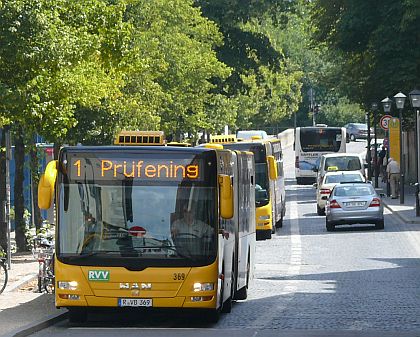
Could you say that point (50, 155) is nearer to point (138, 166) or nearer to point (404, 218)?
point (404, 218)

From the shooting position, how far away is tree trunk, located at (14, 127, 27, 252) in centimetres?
3238

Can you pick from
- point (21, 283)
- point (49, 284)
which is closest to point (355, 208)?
point (21, 283)

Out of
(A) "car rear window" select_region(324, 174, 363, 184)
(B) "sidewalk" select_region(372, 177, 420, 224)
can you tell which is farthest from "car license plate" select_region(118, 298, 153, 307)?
(A) "car rear window" select_region(324, 174, 363, 184)

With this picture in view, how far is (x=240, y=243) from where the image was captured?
21.6 m

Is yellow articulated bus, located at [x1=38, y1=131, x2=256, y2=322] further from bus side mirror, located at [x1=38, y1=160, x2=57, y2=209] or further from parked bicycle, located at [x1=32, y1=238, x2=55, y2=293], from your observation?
parked bicycle, located at [x1=32, y1=238, x2=55, y2=293]

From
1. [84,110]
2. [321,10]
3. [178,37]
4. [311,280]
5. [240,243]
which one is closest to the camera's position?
[240,243]

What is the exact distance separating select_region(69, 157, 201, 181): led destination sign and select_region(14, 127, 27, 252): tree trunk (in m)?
13.1

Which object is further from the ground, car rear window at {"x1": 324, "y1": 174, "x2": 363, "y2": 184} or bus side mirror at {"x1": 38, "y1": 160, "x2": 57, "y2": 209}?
bus side mirror at {"x1": 38, "y1": 160, "x2": 57, "y2": 209}

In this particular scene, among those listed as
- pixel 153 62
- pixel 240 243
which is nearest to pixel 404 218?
pixel 153 62

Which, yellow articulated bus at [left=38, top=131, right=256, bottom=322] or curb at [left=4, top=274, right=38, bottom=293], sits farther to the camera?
curb at [left=4, top=274, right=38, bottom=293]

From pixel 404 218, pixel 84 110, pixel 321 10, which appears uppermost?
pixel 321 10

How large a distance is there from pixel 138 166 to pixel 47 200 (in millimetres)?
1522

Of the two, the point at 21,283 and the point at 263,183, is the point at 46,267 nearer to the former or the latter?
the point at 21,283

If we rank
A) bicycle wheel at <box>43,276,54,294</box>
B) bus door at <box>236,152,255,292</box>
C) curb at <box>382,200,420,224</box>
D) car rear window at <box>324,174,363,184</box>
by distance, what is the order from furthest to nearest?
car rear window at <box>324,174,363,184</box> → curb at <box>382,200,420,224</box> → bicycle wheel at <box>43,276,54,294</box> → bus door at <box>236,152,255,292</box>
